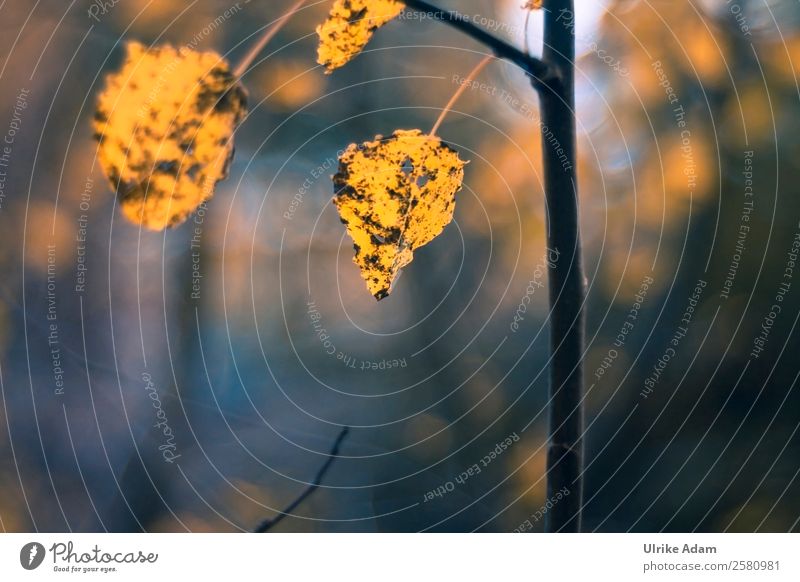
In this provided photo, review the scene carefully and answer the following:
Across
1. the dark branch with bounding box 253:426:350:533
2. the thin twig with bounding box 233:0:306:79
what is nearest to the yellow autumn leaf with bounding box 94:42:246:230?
the thin twig with bounding box 233:0:306:79

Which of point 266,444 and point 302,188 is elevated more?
point 302,188

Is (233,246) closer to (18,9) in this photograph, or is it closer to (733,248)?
(18,9)

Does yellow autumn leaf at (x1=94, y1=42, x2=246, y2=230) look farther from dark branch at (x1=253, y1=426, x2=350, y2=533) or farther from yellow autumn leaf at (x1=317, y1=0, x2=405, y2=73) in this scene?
dark branch at (x1=253, y1=426, x2=350, y2=533)

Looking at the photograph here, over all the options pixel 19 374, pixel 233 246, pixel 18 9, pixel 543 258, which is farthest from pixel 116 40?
pixel 543 258

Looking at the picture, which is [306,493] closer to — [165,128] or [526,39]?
[165,128]

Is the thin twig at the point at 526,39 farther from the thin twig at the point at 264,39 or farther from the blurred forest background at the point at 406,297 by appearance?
the thin twig at the point at 264,39
